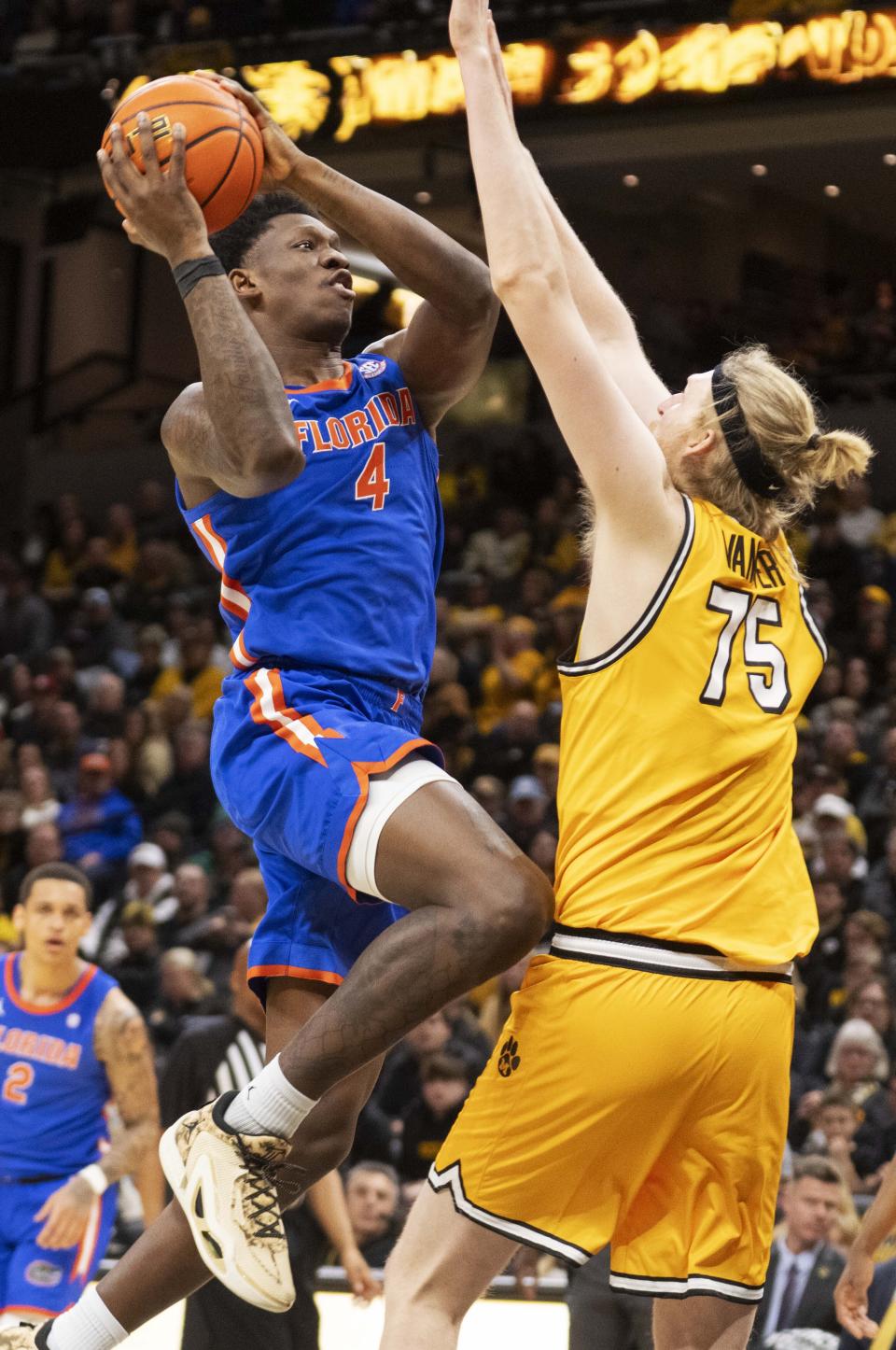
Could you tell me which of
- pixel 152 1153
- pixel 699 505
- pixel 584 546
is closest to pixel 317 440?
pixel 584 546

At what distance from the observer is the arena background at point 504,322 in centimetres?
1263

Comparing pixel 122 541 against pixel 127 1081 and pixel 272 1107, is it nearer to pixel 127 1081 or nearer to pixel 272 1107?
pixel 127 1081

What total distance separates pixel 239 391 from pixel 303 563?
47 cm

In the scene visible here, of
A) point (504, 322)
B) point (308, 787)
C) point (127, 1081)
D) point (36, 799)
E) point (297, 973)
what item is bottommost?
point (36, 799)

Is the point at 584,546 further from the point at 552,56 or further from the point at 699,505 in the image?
the point at 552,56

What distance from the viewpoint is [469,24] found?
3580 mm

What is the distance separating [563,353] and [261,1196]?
1643 mm

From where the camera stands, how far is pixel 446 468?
17641mm

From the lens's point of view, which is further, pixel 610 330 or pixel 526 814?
pixel 526 814

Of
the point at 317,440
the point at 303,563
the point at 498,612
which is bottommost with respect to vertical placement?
the point at 498,612

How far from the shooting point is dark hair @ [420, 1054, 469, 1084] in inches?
329

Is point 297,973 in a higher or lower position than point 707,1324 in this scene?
higher

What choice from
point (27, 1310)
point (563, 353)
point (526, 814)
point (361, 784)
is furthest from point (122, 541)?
point (563, 353)

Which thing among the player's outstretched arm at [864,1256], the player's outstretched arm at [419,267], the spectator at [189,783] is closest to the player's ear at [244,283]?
the player's outstretched arm at [419,267]
